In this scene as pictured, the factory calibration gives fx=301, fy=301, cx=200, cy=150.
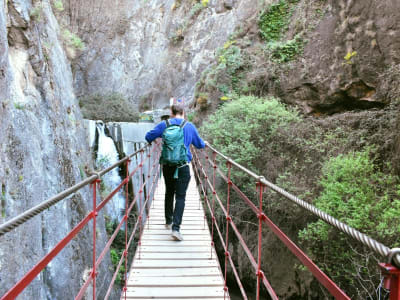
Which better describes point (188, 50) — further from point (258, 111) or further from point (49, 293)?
point (49, 293)

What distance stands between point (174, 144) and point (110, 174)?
10.5m

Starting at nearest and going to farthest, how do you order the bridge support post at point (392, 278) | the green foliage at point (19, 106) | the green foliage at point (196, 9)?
Answer: the bridge support post at point (392, 278)
the green foliage at point (19, 106)
the green foliage at point (196, 9)

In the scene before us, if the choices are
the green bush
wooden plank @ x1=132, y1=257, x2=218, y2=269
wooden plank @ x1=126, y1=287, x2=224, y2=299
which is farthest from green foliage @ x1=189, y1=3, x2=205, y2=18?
wooden plank @ x1=126, y1=287, x2=224, y2=299

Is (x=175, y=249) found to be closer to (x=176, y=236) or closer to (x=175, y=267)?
(x=176, y=236)

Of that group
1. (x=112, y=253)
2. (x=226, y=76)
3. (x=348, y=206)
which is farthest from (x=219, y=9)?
(x=348, y=206)

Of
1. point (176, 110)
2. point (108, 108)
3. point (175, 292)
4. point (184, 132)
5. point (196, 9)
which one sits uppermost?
point (196, 9)

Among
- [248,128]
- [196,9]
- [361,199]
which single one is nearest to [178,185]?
[361,199]

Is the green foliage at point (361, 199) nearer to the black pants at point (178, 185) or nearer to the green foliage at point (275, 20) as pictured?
the black pants at point (178, 185)

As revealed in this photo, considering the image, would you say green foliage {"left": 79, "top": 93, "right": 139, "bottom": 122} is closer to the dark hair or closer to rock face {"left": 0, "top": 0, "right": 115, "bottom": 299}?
rock face {"left": 0, "top": 0, "right": 115, "bottom": 299}

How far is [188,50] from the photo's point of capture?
21.9 metres

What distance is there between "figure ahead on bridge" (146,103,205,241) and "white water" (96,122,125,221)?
794 cm

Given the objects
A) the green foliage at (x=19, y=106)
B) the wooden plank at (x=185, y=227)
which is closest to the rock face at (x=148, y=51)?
the green foliage at (x=19, y=106)

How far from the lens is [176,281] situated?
10.9ft

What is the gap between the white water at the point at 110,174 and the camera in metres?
12.3
